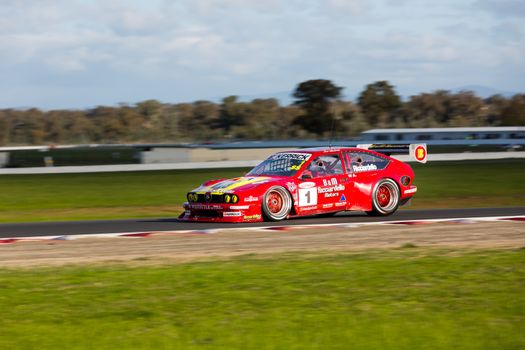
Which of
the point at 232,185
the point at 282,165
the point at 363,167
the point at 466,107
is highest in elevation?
the point at 466,107

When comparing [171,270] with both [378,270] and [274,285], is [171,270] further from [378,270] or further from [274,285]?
[378,270]

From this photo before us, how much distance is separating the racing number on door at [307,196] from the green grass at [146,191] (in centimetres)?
513

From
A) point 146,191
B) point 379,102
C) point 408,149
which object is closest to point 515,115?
point 379,102

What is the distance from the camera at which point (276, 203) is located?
1216 centimetres

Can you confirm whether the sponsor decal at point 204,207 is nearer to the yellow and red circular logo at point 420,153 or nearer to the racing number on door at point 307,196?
the racing number on door at point 307,196

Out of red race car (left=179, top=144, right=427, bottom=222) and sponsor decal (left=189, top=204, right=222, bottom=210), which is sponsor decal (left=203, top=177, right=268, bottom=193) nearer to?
red race car (left=179, top=144, right=427, bottom=222)

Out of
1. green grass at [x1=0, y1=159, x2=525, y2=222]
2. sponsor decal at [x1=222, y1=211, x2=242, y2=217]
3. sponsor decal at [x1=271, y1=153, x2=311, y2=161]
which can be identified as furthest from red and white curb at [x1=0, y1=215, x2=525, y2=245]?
green grass at [x1=0, y1=159, x2=525, y2=222]

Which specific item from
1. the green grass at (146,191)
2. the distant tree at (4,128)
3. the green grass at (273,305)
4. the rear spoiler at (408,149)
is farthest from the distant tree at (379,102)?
the green grass at (273,305)

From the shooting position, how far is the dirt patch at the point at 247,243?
8.65m

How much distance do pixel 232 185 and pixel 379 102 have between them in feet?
263

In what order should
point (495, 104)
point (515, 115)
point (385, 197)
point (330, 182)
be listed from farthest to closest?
1. point (495, 104)
2. point (515, 115)
3. point (385, 197)
4. point (330, 182)

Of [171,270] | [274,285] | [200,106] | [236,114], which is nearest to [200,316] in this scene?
[274,285]

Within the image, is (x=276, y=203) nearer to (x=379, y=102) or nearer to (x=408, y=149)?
(x=408, y=149)

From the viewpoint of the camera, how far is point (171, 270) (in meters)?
7.54
